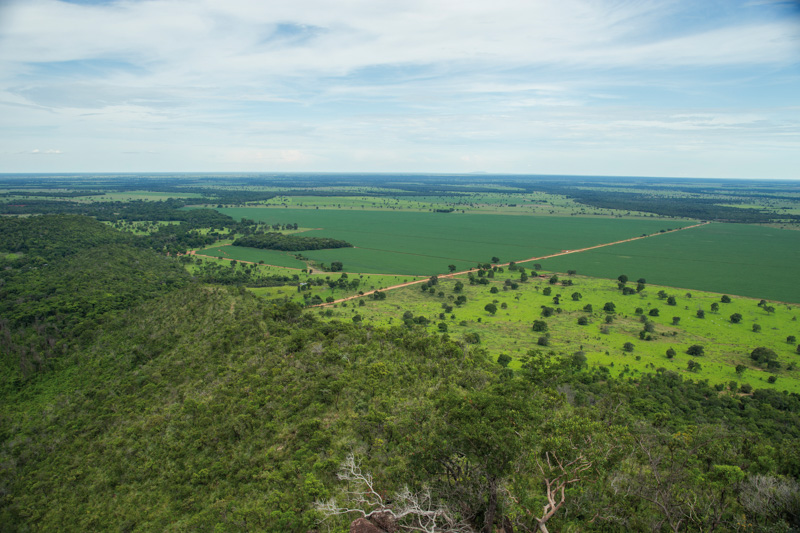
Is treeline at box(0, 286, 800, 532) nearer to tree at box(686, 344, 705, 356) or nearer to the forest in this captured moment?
the forest

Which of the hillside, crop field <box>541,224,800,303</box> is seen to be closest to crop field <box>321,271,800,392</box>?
the hillside

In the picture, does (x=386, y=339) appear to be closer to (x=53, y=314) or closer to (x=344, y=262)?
(x=53, y=314)

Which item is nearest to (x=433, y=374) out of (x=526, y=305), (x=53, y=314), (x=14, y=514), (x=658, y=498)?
(x=658, y=498)

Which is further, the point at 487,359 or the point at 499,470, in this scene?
the point at 487,359

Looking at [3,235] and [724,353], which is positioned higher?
[3,235]

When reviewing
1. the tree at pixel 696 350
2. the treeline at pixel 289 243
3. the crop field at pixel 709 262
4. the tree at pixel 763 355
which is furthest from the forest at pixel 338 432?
the treeline at pixel 289 243

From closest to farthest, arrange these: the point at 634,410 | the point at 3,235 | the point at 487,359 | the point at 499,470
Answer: the point at 499,470 < the point at 634,410 < the point at 487,359 < the point at 3,235

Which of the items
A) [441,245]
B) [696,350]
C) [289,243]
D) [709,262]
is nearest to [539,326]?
[696,350]

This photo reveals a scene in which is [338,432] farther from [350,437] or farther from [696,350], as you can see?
[696,350]
